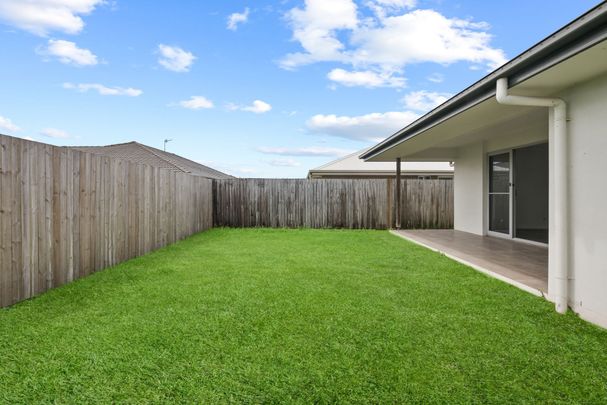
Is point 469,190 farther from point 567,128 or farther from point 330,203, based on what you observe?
point 567,128

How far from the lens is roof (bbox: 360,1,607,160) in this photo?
8.98 feet

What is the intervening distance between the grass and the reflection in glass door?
4.41 meters

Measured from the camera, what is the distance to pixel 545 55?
3291 mm

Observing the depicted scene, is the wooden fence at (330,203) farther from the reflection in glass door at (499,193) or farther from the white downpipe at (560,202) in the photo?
the white downpipe at (560,202)

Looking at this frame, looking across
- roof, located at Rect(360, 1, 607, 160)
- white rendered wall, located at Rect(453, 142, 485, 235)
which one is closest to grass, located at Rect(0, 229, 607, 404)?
roof, located at Rect(360, 1, 607, 160)

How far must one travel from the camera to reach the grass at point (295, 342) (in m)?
2.22

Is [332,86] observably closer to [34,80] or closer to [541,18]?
[541,18]

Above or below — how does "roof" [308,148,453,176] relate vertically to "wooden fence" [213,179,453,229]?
above

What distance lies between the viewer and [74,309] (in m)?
3.73

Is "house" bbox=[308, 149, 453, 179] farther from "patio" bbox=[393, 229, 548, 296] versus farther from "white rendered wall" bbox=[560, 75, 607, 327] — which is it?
"white rendered wall" bbox=[560, 75, 607, 327]

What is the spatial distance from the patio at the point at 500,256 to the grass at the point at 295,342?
0.35 metres

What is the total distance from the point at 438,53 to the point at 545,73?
22.5 feet

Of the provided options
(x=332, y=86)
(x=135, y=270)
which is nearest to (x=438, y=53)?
(x=332, y=86)

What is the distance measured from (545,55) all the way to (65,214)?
5.51 m
